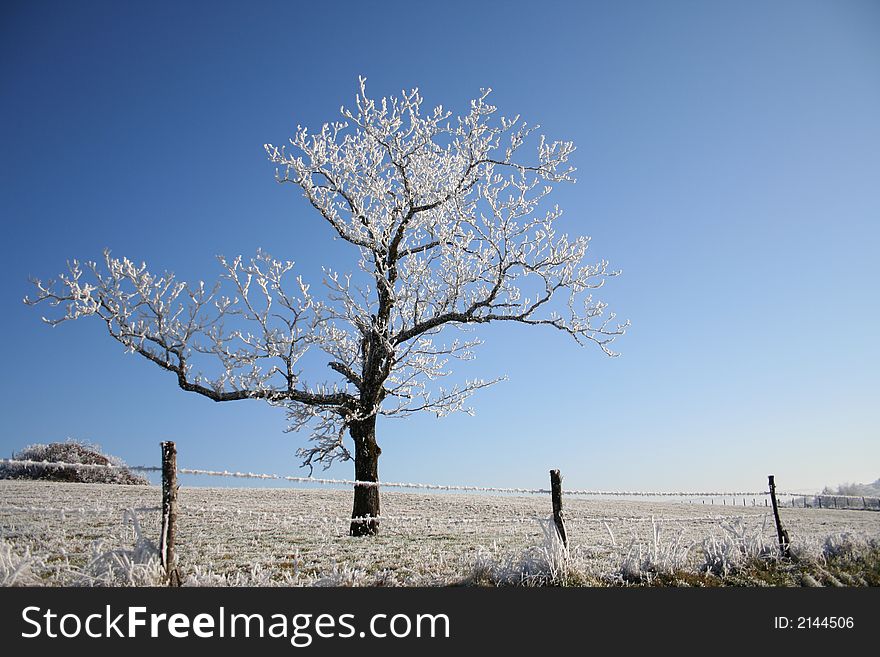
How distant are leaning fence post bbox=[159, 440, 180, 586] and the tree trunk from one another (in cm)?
810

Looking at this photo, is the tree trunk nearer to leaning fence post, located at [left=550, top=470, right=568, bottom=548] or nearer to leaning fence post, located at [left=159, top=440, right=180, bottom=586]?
leaning fence post, located at [left=550, top=470, right=568, bottom=548]

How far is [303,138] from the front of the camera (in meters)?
17.2

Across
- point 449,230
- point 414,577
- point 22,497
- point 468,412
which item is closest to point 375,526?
point 468,412

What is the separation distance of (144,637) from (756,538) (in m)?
10.5

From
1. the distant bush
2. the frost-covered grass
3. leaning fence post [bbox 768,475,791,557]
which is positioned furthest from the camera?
the distant bush

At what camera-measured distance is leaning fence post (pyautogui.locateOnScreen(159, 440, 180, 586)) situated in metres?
7.70

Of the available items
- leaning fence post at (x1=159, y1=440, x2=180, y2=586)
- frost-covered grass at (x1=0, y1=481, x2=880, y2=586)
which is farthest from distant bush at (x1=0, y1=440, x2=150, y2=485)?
leaning fence post at (x1=159, y1=440, x2=180, y2=586)

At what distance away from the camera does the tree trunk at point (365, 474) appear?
15648 millimetres

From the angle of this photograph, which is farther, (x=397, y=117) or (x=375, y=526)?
(x=397, y=117)

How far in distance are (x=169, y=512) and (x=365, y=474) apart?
8575 millimetres

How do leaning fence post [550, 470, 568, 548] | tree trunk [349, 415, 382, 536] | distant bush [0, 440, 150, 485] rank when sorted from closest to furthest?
1. leaning fence post [550, 470, 568, 548]
2. tree trunk [349, 415, 382, 536]
3. distant bush [0, 440, 150, 485]

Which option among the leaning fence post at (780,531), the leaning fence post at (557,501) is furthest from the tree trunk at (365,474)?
the leaning fence post at (780,531)

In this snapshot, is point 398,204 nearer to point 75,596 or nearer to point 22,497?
point 75,596

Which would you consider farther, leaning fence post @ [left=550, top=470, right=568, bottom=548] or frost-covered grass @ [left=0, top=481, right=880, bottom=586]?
leaning fence post @ [left=550, top=470, right=568, bottom=548]
